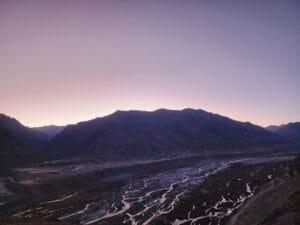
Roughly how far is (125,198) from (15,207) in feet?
55.0

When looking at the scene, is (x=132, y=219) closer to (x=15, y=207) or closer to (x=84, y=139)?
(x=15, y=207)

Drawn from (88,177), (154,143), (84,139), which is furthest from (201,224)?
(84,139)

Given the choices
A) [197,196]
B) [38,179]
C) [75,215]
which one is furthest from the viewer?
[38,179]

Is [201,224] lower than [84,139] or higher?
lower

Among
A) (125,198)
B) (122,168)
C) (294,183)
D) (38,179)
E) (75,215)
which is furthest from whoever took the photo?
(122,168)

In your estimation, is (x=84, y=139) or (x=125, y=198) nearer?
(x=125, y=198)

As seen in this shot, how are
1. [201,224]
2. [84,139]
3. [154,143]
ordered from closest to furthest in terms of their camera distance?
[201,224], [154,143], [84,139]

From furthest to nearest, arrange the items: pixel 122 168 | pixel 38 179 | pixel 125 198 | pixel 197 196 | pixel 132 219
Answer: pixel 122 168 < pixel 38 179 < pixel 125 198 < pixel 197 196 < pixel 132 219

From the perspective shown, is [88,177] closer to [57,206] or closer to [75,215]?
[57,206]

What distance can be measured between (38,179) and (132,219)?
55616 mm

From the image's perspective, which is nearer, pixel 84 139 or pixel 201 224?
pixel 201 224

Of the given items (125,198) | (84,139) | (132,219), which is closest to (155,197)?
(125,198)

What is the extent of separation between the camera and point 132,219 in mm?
45656

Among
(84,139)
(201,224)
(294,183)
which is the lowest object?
(201,224)
